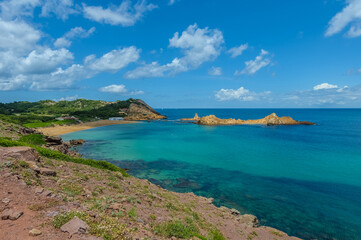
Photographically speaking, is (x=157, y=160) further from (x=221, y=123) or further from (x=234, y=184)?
(x=221, y=123)

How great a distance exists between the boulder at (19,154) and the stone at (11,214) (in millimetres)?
7324

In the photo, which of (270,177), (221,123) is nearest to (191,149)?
(270,177)

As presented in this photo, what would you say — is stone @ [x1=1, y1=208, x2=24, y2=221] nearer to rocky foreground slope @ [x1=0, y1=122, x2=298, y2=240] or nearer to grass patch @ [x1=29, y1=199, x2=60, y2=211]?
rocky foreground slope @ [x1=0, y1=122, x2=298, y2=240]

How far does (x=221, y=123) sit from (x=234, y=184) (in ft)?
337

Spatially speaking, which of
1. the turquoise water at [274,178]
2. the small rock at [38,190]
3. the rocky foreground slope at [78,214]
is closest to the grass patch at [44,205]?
the rocky foreground slope at [78,214]

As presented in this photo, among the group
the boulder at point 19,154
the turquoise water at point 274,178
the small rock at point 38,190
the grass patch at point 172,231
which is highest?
the boulder at point 19,154

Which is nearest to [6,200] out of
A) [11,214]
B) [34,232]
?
[11,214]

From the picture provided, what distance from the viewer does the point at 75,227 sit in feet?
27.2

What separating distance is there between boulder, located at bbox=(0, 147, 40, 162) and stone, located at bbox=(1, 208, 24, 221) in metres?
7.32

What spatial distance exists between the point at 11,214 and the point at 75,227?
10.3 ft

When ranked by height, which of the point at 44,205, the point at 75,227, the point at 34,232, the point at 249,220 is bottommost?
the point at 249,220

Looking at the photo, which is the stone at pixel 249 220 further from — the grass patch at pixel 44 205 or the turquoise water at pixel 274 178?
the grass patch at pixel 44 205

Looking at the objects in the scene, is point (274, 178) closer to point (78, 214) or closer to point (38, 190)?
point (78, 214)

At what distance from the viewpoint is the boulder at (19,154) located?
48.3 feet
